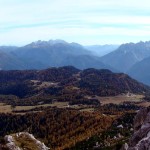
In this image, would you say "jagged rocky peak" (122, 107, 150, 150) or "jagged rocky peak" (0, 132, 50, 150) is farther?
"jagged rocky peak" (0, 132, 50, 150)

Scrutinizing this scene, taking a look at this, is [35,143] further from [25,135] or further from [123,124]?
[123,124]

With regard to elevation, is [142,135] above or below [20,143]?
above

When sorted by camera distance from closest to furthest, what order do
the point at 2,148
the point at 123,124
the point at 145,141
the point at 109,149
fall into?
the point at 145,141, the point at 109,149, the point at 2,148, the point at 123,124

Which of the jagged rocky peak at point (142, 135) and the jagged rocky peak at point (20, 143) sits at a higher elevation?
the jagged rocky peak at point (142, 135)

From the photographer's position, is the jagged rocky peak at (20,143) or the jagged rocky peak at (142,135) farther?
the jagged rocky peak at (20,143)

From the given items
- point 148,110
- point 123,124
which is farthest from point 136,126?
point 123,124

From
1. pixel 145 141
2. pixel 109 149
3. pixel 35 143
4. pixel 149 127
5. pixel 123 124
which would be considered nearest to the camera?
pixel 145 141

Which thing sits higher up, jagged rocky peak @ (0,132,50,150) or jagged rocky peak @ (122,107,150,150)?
jagged rocky peak @ (122,107,150,150)

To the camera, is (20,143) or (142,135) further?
(20,143)
